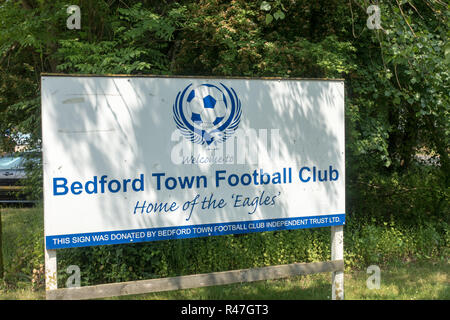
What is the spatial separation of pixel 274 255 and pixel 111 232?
134 inches

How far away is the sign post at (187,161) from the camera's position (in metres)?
4.28

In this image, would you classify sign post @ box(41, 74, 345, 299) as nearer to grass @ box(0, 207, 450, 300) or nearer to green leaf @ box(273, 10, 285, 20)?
green leaf @ box(273, 10, 285, 20)

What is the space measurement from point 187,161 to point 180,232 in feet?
2.26

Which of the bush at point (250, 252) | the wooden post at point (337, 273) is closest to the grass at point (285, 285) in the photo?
the bush at point (250, 252)

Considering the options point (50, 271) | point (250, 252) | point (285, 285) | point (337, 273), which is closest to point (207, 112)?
point (50, 271)

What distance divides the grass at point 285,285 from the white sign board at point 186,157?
4.22 ft

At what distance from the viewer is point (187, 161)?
4.70 meters

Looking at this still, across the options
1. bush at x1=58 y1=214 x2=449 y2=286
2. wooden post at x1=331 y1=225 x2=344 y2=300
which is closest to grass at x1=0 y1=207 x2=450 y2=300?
bush at x1=58 y1=214 x2=449 y2=286

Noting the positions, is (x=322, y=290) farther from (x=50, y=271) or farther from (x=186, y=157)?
(x=50, y=271)

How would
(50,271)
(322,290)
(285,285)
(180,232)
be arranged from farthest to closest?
(285,285)
(322,290)
(180,232)
(50,271)

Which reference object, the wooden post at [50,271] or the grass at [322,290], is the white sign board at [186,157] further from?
the grass at [322,290]

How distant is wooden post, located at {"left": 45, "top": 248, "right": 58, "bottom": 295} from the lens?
4.25 metres

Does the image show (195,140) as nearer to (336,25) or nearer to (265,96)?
(265,96)

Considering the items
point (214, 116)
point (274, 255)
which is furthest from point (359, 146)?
point (214, 116)
